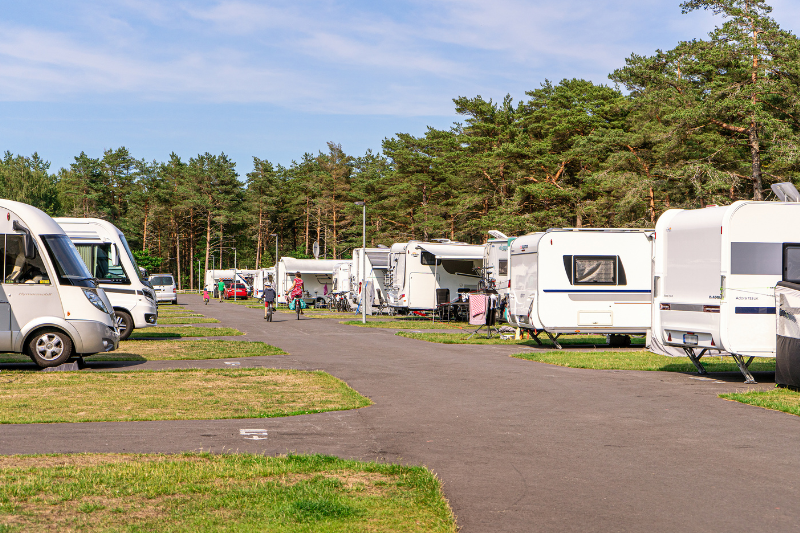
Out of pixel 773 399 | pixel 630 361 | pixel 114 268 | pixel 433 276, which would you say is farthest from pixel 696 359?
pixel 433 276

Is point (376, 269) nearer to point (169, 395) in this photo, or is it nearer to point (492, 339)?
point (492, 339)

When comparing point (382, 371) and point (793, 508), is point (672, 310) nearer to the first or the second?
point (382, 371)

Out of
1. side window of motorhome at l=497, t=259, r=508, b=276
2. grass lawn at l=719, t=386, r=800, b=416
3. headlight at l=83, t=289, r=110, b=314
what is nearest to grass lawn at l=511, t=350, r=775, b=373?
grass lawn at l=719, t=386, r=800, b=416

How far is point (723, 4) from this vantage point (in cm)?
3459

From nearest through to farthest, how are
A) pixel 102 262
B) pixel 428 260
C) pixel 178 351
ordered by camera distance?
pixel 178 351, pixel 102 262, pixel 428 260

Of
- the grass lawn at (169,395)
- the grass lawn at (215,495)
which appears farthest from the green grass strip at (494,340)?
the grass lawn at (215,495)

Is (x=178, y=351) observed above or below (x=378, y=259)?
below

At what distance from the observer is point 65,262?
1353 centimetres

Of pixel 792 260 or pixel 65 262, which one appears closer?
pixel 792 260

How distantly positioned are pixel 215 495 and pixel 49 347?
924cm

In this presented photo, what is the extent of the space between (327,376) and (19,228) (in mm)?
5678

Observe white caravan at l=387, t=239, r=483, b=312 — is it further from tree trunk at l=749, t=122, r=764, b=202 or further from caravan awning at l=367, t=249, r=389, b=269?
tree trunk at l=749, t=122, r=764, b=202

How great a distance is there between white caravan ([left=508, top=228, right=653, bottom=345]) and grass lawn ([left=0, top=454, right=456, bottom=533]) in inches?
506

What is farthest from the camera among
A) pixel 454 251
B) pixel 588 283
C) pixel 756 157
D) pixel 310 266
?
pixel 310 266
